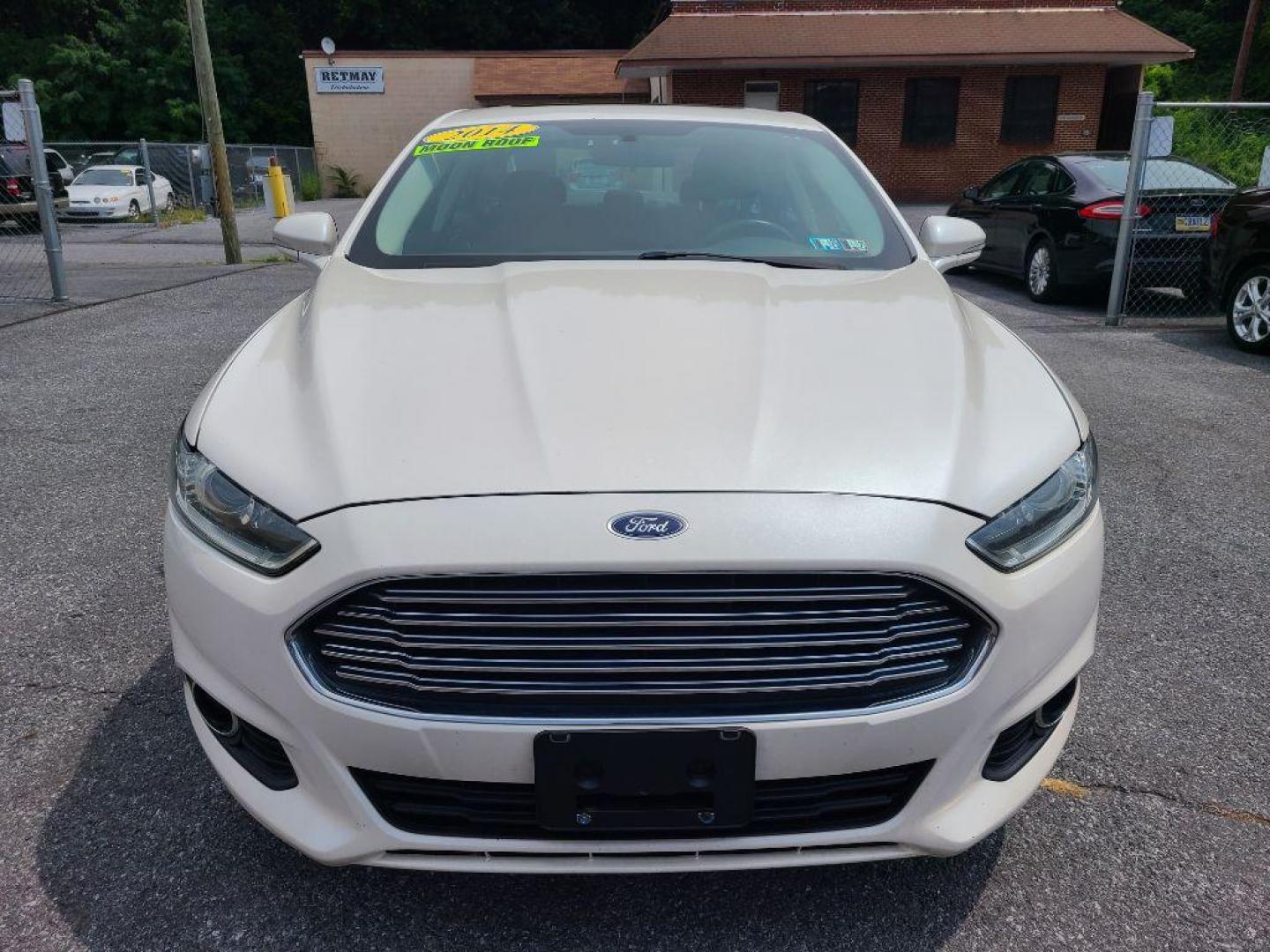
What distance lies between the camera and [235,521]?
1.87 meters

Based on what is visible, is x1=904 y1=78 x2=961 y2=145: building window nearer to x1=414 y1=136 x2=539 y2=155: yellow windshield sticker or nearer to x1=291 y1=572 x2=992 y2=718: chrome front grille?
x1=414 y1=136 x2=539 y2=155: yellow windshield sticker

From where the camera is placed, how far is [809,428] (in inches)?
75.7

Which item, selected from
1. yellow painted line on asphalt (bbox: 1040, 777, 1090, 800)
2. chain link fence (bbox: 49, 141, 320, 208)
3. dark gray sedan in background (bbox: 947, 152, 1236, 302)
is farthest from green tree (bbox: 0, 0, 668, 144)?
yellow painted line on asphalt (bbox: 1040, 777, 1090, 800)

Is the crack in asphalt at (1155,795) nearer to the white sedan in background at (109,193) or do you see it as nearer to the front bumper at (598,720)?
the front bumper at (598,720)

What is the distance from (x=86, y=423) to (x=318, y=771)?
4595mm

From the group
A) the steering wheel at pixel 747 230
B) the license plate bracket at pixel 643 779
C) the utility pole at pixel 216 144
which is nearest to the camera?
the license plate bracket at pixel 643 779

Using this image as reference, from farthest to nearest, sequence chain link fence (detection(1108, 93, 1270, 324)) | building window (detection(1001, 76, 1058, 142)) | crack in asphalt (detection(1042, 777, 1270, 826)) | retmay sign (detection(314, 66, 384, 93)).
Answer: retmay sign (detection(314, 66, 384, 93)), building window (detection(1001, 76, 1058, 142)), chain link fence (detection(1108, 93, 1270, 324)), crack in asphalt (detection(1042, 777, 1270, 826))

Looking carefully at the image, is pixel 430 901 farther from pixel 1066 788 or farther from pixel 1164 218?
pixel 1164 218

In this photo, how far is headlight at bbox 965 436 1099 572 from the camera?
179 cm

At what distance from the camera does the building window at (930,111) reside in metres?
25.9

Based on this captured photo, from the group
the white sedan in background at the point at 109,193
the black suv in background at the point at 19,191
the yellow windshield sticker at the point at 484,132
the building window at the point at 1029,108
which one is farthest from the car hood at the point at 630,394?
the building window at the point at 1029,108

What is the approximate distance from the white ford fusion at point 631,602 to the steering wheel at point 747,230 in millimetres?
953

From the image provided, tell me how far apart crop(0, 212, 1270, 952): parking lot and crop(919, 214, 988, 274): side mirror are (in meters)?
1.27

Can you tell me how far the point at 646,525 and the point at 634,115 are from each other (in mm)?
2298
